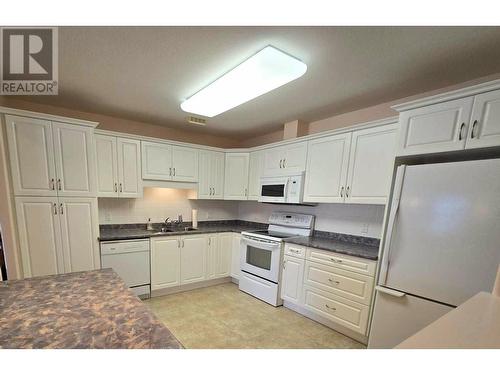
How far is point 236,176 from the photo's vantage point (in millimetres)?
3572

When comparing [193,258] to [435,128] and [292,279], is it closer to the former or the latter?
[292,279]

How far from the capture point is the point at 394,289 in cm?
165

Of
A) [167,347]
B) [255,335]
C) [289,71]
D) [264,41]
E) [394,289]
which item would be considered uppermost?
[264,41]

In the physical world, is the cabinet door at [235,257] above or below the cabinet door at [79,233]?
below

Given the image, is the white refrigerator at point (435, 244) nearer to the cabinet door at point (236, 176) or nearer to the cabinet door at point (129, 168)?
the cabinet door at point (236, 176)

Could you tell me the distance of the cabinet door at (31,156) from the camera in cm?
200

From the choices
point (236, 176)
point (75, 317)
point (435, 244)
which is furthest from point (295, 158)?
point (75, 317)

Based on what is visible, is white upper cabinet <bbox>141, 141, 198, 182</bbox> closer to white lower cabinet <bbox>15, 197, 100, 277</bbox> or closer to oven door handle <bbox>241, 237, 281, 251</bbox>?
white lower cabinet <bbox>15, 197, 100, 277</bbox>

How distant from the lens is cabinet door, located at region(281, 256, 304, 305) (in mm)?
2475

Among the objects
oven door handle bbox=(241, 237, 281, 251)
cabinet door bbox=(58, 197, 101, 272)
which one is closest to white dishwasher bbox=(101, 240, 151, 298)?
cabinet door bbox=(58, 197, 101, 272)

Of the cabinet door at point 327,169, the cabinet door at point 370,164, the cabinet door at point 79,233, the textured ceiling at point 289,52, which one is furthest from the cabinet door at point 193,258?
the cabinet door at point 370,164

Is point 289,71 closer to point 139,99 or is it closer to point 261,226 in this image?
point 139,99
